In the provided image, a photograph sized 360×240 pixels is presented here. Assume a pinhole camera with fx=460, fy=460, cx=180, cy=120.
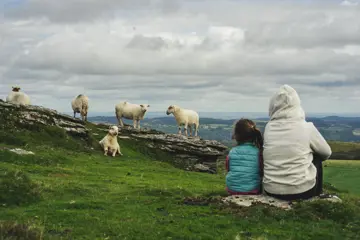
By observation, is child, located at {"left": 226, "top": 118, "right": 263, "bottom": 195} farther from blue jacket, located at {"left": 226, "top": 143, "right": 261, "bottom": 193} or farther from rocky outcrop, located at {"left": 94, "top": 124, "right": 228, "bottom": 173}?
rocky outcrop, located at {"left": 94, "top": 124, "right": 228, "bottom": 173}

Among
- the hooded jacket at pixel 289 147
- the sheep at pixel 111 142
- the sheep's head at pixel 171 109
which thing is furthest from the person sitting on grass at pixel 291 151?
the sheep's head at pixel 171 109

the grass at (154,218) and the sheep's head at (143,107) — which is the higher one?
the sheep's head at (143,107)

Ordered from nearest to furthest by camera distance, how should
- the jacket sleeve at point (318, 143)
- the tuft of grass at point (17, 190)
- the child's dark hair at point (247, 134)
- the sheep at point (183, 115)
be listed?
the jacket sleeve at point (318, 143)
the child's dark hair at point (247, 134)
the tuft of grass at point (17, 190)
the sheep at point (183, 115)

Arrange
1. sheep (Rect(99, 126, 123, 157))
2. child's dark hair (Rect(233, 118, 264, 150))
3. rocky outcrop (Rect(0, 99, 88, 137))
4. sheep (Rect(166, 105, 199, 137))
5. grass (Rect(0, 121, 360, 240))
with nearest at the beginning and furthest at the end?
grass (Rect(0, 121, 360, 240)) → child's dark hair (Rect(233, 118, 264, 150)) → rocky outcrop (Rect(0, 99, 88, 137)) → sheep (Rect(99, 126, 123, 157)) → sheep (Rect(166, 105, 199, 137))

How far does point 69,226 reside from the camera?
43.8 ft

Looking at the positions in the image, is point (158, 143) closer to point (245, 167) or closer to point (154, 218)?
point (245, 167)

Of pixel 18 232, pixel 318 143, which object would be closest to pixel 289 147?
pixel 318 143

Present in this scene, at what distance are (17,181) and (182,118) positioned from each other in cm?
3838

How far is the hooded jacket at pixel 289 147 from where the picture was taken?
597 inches

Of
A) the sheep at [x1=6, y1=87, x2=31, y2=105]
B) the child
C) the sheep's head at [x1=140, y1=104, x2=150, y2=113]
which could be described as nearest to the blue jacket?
the child

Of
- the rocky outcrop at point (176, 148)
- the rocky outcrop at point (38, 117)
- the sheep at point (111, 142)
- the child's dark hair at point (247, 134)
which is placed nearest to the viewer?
the child's dark hair at point (247, 134)

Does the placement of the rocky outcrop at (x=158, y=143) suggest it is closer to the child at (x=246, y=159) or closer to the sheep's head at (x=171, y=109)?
the sheep's head at (x=171, y=109)

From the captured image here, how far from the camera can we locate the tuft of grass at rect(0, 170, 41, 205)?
669 inches

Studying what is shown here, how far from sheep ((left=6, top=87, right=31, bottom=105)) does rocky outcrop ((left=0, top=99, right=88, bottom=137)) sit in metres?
6.64
